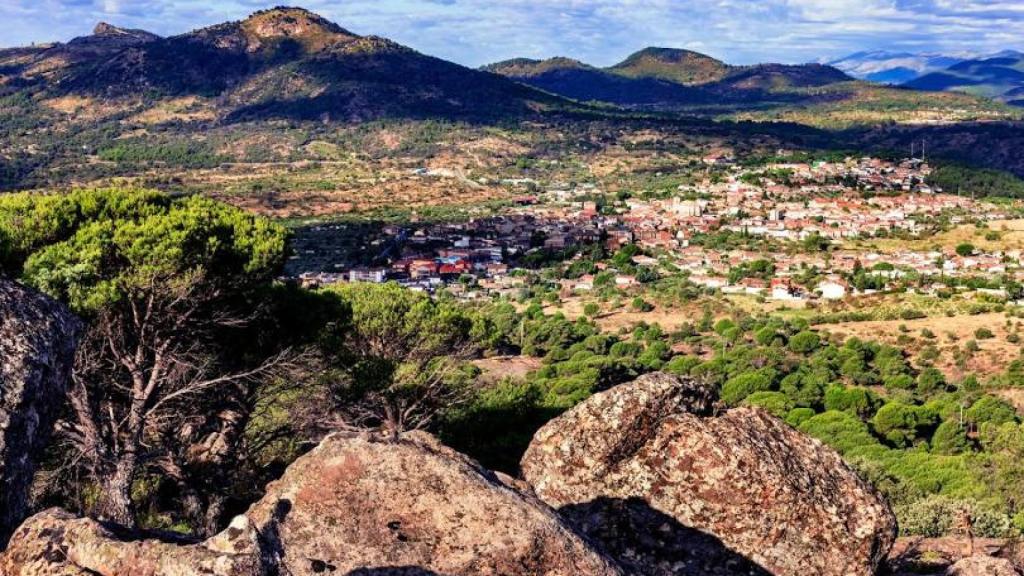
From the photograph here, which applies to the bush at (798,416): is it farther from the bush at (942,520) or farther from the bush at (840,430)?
the bush at (942,520)

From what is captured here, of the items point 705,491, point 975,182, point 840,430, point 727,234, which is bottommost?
point 727,234

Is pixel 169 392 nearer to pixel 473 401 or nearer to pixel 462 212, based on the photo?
pixel 473 401

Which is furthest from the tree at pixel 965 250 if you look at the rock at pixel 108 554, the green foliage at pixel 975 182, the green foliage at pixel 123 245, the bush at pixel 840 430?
the rock at pixel 108 554

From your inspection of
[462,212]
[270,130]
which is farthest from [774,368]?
[270,130]

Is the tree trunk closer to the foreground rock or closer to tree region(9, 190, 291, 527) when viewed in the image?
tree region(9, 190, 291, 527)

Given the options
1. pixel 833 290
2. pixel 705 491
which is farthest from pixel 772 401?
pixel 833 290

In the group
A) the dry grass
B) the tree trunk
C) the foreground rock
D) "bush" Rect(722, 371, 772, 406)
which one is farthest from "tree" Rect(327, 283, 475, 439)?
the dry grass

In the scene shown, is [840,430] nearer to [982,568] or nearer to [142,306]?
[982,568]
